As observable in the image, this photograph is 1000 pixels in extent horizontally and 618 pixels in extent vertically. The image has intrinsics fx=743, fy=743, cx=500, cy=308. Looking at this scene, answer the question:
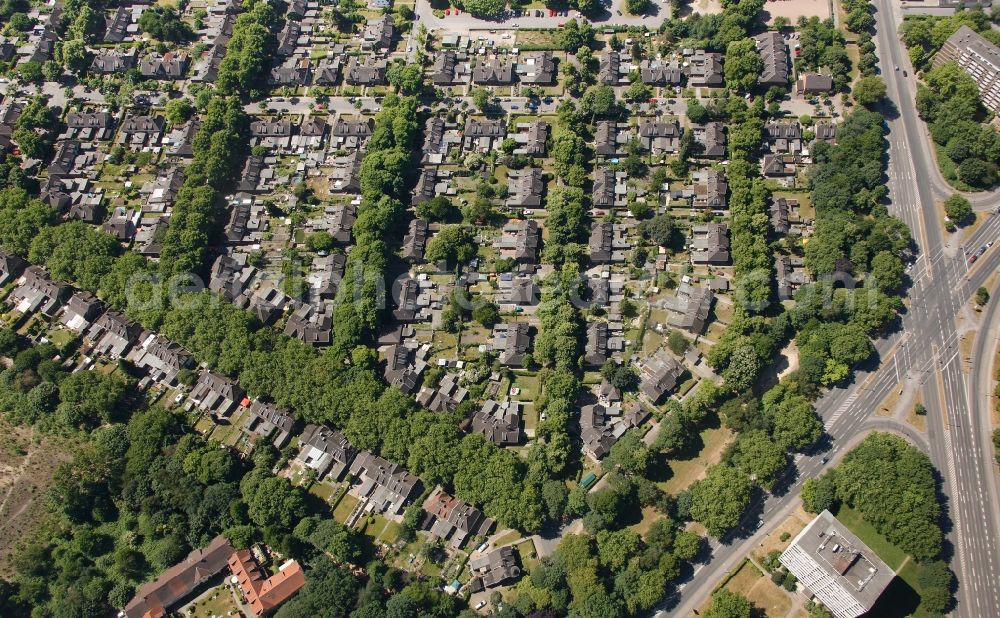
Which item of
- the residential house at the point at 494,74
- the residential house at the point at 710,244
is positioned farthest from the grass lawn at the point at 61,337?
the residential house at the point at 710,244

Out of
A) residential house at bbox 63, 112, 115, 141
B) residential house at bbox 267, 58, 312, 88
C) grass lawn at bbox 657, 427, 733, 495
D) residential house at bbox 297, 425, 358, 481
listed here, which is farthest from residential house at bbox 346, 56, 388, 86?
grass lawn at bbox 657, 427, 733, 495

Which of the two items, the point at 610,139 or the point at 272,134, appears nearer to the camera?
the point at 610,139

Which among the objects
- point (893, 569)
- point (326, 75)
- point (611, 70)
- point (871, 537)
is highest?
point (611, 70)

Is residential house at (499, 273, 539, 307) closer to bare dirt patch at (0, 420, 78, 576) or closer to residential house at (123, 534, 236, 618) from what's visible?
residential house at (123, 534, 236, 618)

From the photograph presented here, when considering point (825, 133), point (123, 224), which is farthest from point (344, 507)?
point (825, 133)

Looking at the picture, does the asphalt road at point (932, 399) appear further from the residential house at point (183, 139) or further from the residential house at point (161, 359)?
the residential house at point (183, 139)

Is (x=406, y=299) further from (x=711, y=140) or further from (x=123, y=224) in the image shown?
(x=711, y=140)

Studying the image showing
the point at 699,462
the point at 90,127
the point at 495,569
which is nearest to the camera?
the point at 495,569
